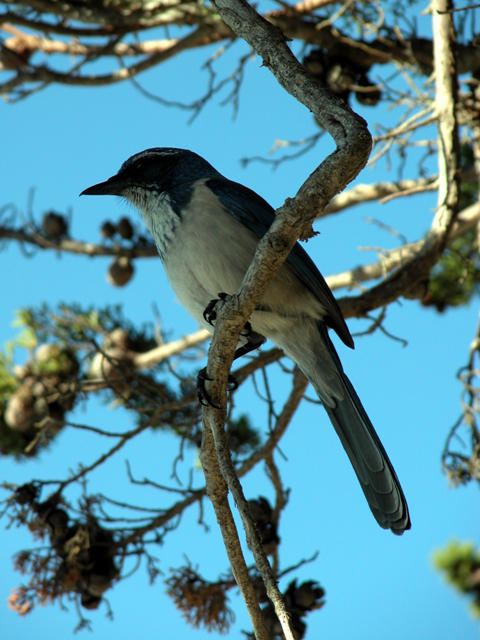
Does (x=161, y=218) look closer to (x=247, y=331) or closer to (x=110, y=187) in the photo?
(x=110, y=187)

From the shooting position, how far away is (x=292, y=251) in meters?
2.77

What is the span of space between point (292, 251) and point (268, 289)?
0.69 ft

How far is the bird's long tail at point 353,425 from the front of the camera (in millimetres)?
2414

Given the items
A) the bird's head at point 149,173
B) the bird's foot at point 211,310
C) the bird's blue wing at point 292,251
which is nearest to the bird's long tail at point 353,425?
the bird's blue wing at point 292,251

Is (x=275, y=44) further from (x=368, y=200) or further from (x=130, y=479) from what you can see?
(x=368, y=200)

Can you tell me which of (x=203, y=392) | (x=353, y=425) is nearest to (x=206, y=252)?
(x=203, y=392)

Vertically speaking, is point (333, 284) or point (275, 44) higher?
point (333, 284)

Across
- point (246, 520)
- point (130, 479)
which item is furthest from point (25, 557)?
point (246, 520)

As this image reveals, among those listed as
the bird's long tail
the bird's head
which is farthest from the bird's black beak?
the bird's long tail

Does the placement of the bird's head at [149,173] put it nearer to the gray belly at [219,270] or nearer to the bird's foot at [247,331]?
the gray belly at [219,270]

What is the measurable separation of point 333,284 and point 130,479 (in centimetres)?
191

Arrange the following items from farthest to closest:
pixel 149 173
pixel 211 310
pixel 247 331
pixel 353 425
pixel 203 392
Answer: pixel 149 173 < pixel 247 331 < pixel 353 425 < pixel 211 310 < pixel 203 392

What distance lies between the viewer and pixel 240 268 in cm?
262

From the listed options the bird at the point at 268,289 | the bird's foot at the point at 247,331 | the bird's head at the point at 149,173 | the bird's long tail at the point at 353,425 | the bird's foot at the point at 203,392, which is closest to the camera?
the bird's foot at the point at 203,392
